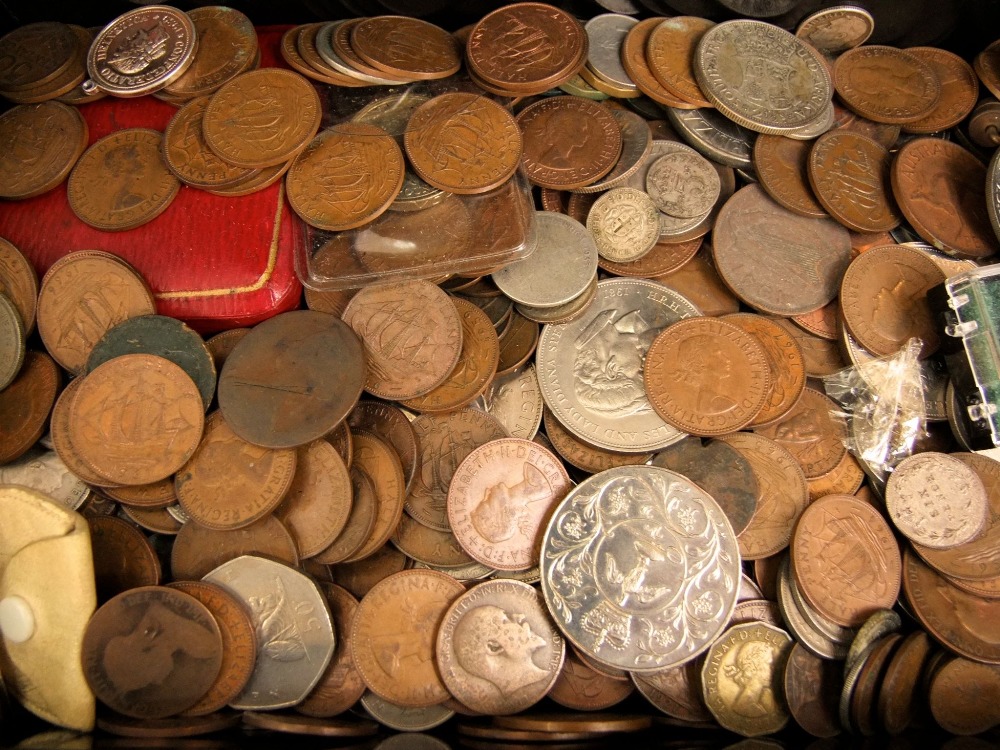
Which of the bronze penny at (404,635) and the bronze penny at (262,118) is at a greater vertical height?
the bronze penny at (262,118)

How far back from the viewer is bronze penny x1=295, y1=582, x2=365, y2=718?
2.16 m

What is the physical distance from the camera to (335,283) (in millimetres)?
2396

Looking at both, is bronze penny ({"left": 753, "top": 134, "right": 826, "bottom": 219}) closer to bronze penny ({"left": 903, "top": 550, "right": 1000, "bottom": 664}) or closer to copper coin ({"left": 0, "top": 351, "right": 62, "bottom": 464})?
bronze penny ({"left": 903, "top": 550, "right": 1000, "bottom": 664})

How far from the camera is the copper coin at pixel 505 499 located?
87.2 inches

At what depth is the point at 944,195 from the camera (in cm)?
259

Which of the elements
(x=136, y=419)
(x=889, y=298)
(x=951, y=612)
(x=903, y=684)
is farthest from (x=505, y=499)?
(x=889, y=298)

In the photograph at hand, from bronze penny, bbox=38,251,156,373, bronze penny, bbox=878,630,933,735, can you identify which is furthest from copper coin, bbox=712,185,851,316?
bronze penny, bbox=38,251,156,373

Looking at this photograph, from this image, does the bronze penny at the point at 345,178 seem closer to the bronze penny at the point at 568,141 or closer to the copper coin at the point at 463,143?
the copper coin at the point at 463,143

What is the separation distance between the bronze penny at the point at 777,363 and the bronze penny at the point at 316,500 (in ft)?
4.37

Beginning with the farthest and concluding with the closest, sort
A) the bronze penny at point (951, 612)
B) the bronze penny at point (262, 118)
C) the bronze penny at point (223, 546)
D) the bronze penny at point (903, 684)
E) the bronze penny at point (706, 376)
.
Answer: the bronze penny at point (262, 118)
the bronze penny at point (706, 376)
the bronze penny at point (223, 546)
the bronze penny at point (951, 612)
the bronze penny at point (903, 684)

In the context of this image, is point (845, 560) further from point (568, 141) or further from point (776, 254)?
point (568, 141)

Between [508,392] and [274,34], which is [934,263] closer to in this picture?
[508,392]

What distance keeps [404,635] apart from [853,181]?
2.21m

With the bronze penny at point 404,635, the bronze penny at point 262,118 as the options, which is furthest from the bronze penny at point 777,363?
the bronze penny at point 262,118
